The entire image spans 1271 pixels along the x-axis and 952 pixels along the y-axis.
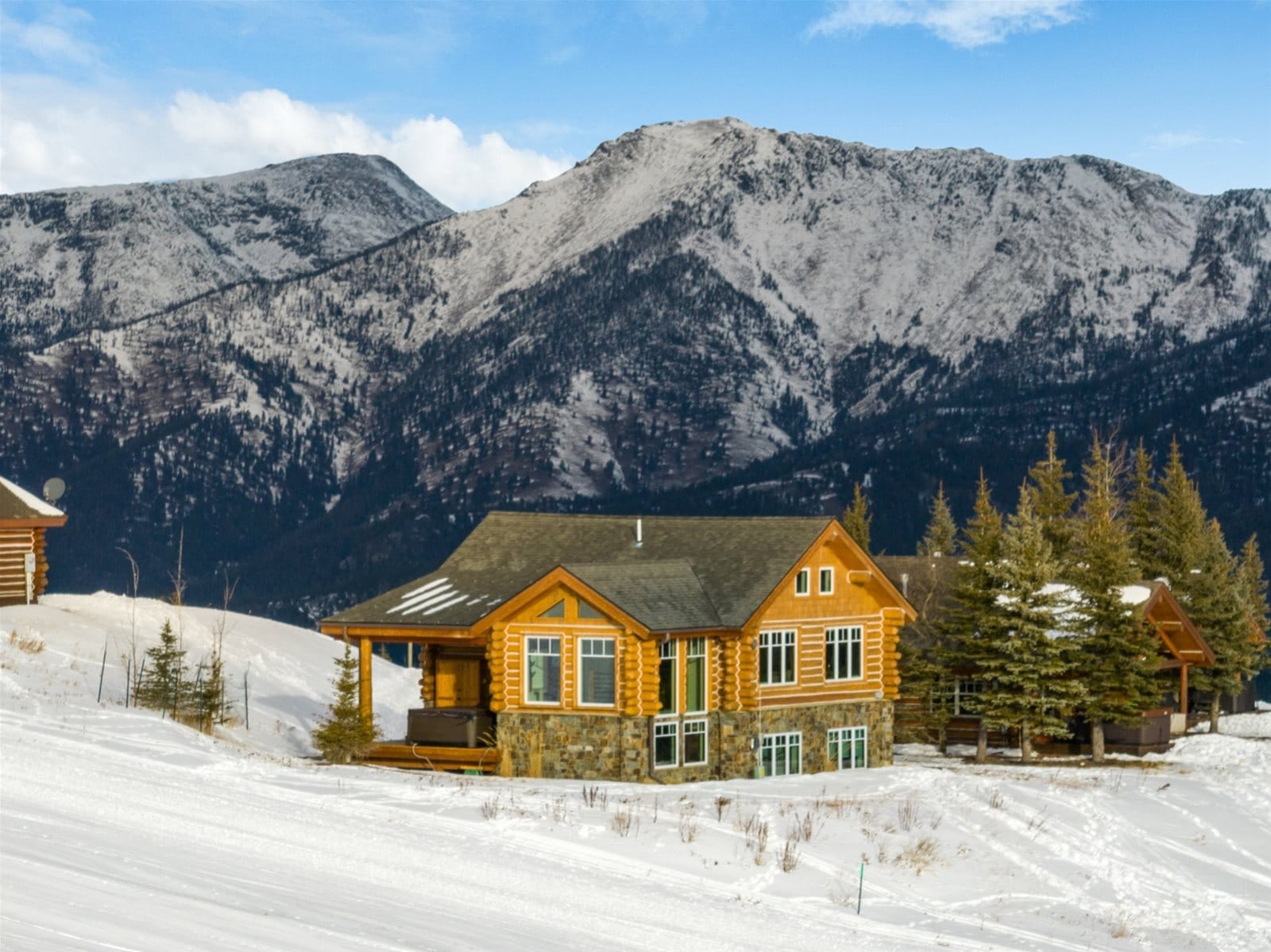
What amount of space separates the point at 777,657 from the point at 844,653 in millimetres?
3221

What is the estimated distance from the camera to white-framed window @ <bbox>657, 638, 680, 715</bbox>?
48188mm

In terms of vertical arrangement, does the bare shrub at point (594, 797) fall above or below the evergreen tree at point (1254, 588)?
below

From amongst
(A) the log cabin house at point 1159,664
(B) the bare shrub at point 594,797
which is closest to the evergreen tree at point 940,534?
(A) the log cabin house at point 1159,664

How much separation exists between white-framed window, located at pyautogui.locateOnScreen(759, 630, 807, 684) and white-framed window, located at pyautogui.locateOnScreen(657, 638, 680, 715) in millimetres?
3262

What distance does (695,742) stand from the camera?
4934cm

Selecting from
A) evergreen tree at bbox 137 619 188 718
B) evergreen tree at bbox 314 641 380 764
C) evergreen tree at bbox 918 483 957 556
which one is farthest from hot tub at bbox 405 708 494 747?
evergreen tree at bbox 918 483 957 556

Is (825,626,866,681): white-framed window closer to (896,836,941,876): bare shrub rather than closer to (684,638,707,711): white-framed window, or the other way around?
(684,638,707,711): white-framed window

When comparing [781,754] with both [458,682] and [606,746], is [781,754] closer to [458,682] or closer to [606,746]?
[606,746]

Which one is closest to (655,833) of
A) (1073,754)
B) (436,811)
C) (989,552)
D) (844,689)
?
(436,811)

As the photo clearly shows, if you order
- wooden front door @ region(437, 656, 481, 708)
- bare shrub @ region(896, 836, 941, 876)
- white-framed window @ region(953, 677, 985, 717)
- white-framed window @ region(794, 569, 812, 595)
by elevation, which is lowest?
bare shrub @ region(896, 836, 941, 876)

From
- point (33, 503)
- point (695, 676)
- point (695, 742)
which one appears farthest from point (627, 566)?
point (33, 503)

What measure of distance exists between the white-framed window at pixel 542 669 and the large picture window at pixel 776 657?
636cm

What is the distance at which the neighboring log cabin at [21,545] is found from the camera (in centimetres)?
6341

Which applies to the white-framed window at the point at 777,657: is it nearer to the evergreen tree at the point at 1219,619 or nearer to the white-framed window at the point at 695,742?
the white-framed window at the point at 695,742
